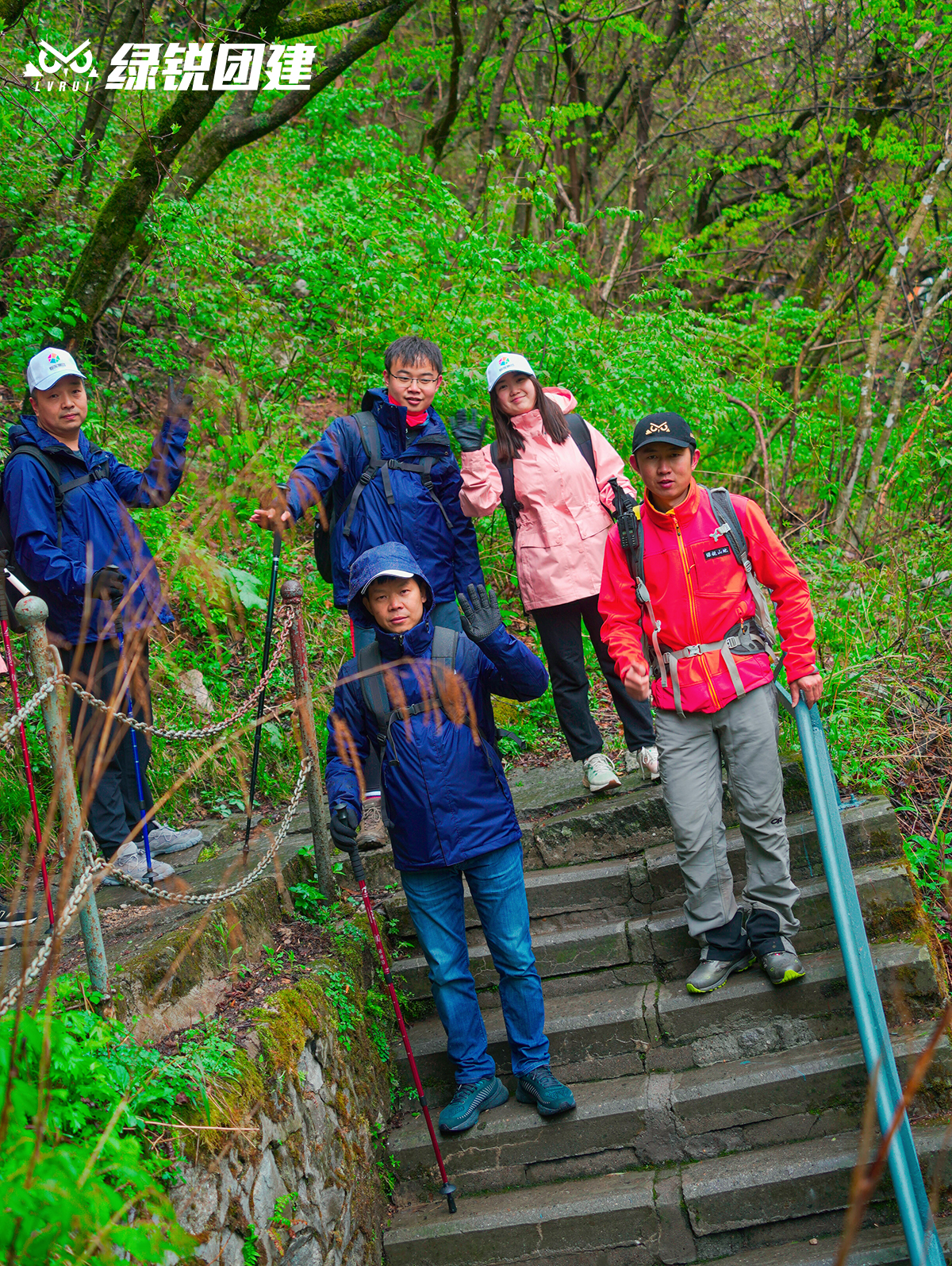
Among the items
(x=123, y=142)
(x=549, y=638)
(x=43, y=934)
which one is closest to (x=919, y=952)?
(x=549, y=638)

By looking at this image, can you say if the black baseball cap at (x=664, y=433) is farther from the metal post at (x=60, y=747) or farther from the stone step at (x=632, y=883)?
the metal post at (x=60, y=747)

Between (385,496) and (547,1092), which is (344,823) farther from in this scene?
(385,496)

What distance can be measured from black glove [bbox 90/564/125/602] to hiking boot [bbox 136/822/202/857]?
56.2 inches

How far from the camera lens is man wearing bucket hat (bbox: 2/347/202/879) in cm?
364

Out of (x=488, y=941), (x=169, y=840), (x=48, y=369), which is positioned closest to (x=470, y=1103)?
(x=488, y=941)

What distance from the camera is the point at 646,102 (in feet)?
42.6

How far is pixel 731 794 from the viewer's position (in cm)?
360

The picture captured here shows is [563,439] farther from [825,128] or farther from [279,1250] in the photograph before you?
[825,128]

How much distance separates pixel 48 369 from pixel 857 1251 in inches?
170

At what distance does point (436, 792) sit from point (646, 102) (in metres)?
12.7

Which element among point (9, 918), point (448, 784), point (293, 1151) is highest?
point (448, 784)

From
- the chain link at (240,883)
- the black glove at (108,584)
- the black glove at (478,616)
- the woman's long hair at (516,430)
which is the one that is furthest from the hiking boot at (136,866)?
the woman's long hair at (516,430)

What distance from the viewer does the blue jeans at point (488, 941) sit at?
3486mm

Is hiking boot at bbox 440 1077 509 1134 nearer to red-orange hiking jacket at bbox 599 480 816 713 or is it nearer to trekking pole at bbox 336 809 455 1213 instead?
trekking pole at bbox 336 809 455 1213
